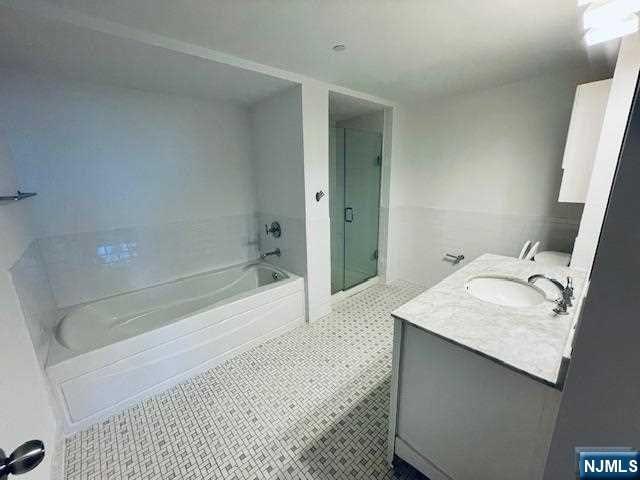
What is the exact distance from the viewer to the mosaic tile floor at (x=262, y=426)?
49.5 inches

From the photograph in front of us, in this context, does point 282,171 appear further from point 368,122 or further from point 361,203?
point 368,122

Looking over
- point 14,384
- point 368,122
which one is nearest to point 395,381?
point 14,384

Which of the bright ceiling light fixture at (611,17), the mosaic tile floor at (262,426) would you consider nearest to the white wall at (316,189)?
the mosaic tile floor at (262,426)

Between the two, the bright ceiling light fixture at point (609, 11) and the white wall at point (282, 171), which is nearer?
the bright ceiling light fixture at point (609, 11)

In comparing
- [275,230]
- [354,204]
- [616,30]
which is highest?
[616,30]

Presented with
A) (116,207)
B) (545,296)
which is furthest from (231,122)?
(545,296)

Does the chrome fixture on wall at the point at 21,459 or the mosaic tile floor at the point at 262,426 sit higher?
the chrome fixture on wall at the point at 21,459

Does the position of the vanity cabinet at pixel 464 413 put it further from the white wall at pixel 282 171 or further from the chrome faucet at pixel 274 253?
the chrome faucet at pixel 274 253

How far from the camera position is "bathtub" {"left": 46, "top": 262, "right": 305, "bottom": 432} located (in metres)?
1.46

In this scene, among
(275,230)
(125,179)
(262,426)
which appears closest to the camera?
(262,426)

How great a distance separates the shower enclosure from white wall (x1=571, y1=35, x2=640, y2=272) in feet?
6.24

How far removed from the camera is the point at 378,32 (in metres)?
1.41

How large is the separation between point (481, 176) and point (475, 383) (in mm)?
2254

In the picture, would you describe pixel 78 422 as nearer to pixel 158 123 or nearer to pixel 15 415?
pixel 15 415
